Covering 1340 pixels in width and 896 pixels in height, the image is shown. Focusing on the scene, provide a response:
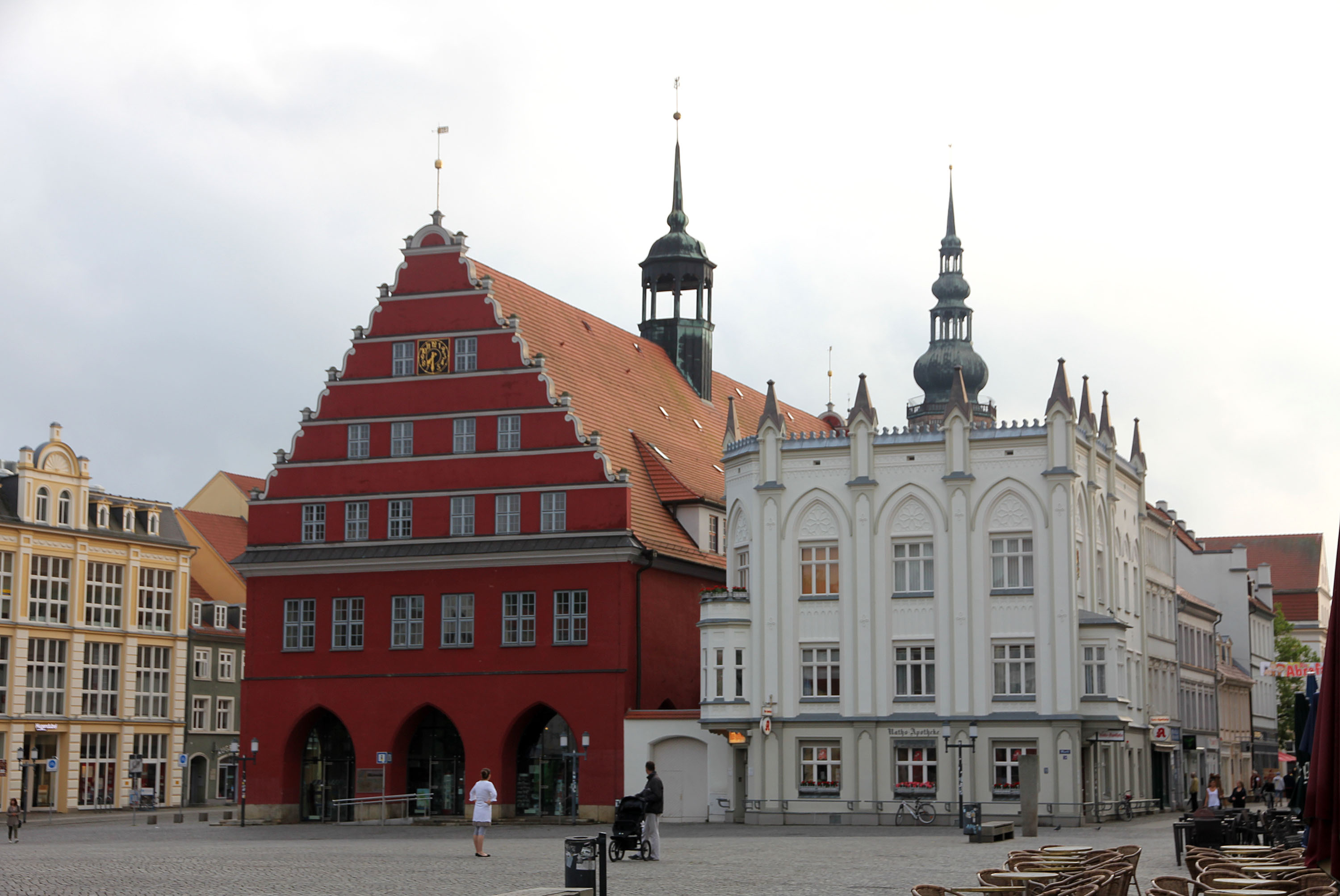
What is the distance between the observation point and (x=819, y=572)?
52.0 meters

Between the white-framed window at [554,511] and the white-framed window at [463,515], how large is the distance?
2.44 m

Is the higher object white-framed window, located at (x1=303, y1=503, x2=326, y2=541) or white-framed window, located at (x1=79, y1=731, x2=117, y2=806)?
white-framed window, located at (x1=303, y1=503, x2=326, y2=541)

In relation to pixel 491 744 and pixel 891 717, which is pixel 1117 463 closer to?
pixel 891 717

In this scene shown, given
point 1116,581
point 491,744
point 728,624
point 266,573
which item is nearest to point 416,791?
point 491,744

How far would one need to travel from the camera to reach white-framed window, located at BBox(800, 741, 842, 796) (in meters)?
50.9

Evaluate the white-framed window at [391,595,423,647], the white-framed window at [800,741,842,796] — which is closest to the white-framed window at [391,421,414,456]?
the white-framed window at [391,595,423,647]

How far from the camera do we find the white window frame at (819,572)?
170 ft

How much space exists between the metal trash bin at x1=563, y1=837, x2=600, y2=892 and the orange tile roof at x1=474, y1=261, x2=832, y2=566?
3209 cm

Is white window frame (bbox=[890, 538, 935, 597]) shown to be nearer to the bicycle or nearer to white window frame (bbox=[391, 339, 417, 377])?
the bicycle

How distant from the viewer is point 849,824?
5003 centimetres

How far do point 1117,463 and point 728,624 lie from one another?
14.5m

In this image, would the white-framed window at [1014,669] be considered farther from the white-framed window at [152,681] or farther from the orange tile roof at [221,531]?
the orange tile roof at [221,531]

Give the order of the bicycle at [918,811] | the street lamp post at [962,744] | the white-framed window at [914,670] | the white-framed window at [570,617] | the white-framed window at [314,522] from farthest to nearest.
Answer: the white-framed window at [314,522] → the white-framed window at [570,617] → the white-framed window at [914,670] → the street lamp post at [962,744] → the bicycle at [918,811]

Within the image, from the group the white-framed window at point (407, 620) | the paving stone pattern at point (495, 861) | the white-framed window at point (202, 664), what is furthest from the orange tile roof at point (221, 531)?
the paving stone pattern at point (495, 861)
